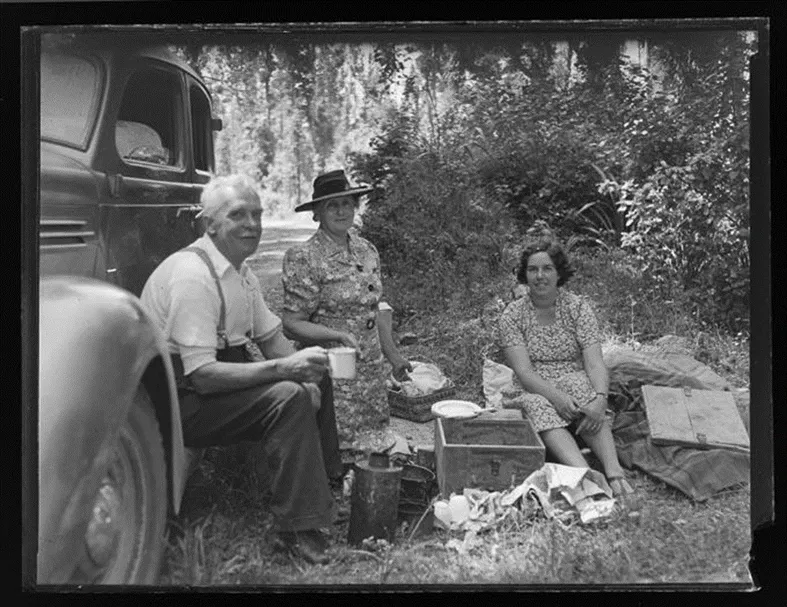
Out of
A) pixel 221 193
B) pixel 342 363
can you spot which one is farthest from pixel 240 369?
pixel 221 193

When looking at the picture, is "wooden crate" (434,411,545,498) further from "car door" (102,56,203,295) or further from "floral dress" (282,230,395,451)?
"car door" (102,56,203,295)

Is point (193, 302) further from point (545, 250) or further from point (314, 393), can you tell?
point (545, 250)

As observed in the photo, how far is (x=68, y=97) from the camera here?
4.21 meters

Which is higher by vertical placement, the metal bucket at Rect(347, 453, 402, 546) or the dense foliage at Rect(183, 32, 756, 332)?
the dense foliage at Rect(183, 32, 756, 332)

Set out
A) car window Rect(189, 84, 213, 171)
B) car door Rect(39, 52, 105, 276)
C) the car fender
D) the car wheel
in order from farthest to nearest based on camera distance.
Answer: car window Rect(189, 84, 213, 171) → car door Rect(39, 52, 105, 276) → the car wheel → the car fender

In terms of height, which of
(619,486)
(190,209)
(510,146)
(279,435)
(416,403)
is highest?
(510,146)

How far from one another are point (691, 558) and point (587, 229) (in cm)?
158

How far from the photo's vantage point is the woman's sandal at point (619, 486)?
14.7ft

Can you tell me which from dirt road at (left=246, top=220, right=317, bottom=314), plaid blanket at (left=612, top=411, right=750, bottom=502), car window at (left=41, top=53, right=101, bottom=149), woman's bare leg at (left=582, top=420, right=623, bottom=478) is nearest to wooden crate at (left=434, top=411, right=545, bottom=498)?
woman's bare leg at (left=582, top=420, right=623, bottom=478)

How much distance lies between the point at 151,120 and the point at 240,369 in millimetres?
1221

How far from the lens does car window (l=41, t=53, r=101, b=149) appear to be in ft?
→ 13.7

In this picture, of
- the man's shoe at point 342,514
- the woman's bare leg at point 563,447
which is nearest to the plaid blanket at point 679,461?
the woman's bare leg at point 563,447

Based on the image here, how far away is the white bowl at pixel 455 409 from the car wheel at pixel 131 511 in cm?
129
